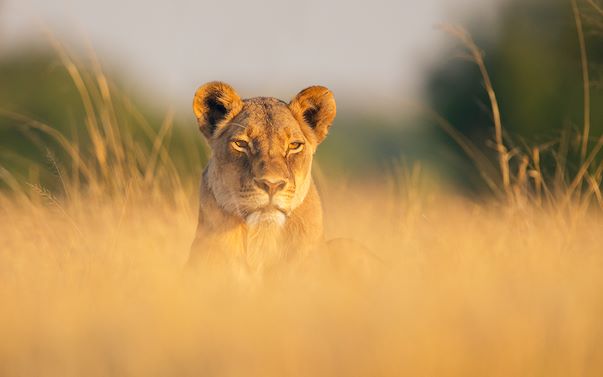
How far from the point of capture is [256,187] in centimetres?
498

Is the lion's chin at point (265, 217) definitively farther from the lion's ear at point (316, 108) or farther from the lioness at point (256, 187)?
the lion's ear at point (316, 108)

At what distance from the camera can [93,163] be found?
830 cm

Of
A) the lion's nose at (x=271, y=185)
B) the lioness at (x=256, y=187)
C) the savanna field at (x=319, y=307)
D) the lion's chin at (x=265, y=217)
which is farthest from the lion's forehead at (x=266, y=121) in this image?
the savanna field at (x=319, y=307)

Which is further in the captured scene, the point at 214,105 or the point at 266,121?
the point at 214,105

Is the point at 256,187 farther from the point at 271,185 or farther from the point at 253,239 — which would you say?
the point at 253,239

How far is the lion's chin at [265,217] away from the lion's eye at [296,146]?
45 cm

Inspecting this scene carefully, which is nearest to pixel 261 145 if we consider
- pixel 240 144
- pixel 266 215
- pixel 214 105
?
pixel 240 144

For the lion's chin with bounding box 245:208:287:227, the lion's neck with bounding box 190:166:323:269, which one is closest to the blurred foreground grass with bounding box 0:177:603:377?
the lion's neck with bounding box 190:166:323:269

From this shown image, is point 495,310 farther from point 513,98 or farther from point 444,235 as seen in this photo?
point 513,98

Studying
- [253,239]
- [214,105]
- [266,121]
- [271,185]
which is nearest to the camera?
[271,185]

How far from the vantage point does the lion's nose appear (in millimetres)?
4957

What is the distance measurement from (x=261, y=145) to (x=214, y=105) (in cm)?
59

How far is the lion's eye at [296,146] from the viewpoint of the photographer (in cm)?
531

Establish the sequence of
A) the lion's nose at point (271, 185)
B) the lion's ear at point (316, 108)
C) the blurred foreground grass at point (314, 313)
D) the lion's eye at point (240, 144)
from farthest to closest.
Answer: the lion's ear at point (316, 108), the lion's eye at point (240, 144), the lion's nose at point (271, 185), the blurred foreground grass at point (314, 313)
